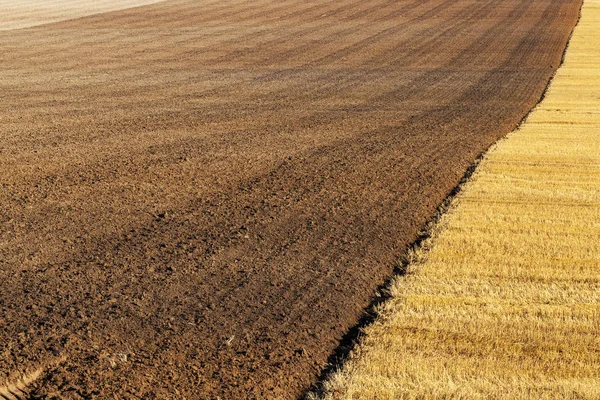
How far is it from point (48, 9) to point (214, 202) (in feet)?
142

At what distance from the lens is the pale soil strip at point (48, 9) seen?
4366cm

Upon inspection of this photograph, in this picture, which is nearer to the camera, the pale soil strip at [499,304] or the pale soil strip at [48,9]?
the pale soil strip at [499,304]

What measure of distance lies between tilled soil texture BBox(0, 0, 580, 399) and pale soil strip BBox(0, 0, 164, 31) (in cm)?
1681

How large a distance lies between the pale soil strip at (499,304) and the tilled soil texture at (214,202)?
40cm

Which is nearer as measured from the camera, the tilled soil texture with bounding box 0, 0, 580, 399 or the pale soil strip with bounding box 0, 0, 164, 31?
the tilled soil texture with bounding box 0, 0, 580, 399

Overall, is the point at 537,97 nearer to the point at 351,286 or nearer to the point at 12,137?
the point at 12,137

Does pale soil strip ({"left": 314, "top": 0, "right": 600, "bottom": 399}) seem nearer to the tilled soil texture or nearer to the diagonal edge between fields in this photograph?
the diagonal edge between fields

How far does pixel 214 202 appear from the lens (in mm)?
10305

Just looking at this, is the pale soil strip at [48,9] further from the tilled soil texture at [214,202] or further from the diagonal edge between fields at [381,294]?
the diagonal edge between fields at [381,294]

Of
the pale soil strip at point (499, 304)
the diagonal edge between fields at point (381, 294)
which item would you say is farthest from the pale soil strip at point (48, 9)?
the pale soil strip at point (499, 304)

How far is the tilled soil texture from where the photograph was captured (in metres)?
6.14

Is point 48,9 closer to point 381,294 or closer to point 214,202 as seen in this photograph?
point 214,202

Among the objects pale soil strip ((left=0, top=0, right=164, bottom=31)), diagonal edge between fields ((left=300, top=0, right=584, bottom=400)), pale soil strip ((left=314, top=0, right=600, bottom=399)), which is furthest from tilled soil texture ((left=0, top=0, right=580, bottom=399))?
pale soil strip ((left=0, top=0, right=164, bottom=31))

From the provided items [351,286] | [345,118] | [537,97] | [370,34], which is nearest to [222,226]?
[351,286]
